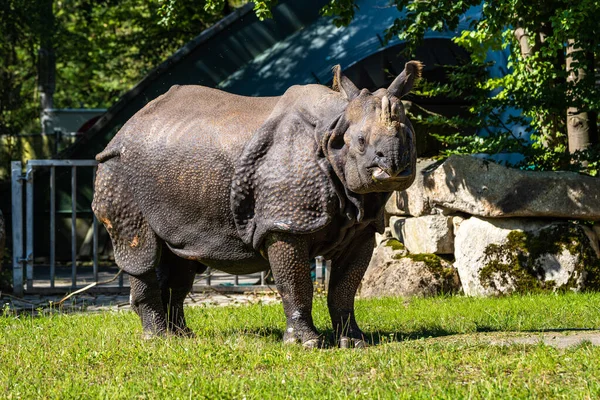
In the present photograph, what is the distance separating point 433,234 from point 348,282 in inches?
176

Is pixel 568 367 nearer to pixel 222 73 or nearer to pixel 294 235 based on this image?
pixel 294 235

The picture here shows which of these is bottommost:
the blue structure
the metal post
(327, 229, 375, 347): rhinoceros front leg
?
the metal post

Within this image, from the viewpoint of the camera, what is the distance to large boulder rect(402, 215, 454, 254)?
11.1m

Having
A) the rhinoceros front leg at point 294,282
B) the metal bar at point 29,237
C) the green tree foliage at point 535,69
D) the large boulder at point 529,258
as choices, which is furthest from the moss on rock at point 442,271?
the metal bar at point 29,237

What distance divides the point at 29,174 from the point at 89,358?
6346 mm

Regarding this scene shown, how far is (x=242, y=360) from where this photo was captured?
6.14 m

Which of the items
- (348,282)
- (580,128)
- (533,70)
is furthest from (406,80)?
(533,70)

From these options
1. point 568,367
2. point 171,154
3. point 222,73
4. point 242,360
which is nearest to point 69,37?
point 222,73

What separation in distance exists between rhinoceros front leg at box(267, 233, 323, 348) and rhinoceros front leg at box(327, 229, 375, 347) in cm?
27

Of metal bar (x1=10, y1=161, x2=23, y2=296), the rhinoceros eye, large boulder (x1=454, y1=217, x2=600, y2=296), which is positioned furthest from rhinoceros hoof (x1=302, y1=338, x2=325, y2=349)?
metal bar (x1=10, y1=161, x2=23, y2=296)

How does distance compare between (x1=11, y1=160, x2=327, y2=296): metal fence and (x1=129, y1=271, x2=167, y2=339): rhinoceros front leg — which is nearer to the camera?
(x1=129, y1=271, x2=167, y2=339): rhinoceros front leg

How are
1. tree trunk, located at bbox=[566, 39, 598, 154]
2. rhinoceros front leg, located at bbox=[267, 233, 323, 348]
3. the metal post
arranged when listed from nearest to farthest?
1. rhinoceros front leg, located at bbox=[267, 233, 323, 348]
2. tree trunk, located at bbox=[566, 39, 598, 154]
3. the metal post

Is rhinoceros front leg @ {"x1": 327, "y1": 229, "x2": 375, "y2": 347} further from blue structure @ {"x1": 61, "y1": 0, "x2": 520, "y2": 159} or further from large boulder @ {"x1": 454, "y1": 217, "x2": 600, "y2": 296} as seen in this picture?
blue structure @ {"x1": 61, "y1": 0, "x2": 520, "y2": 159}

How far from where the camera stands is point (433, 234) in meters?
11.1
